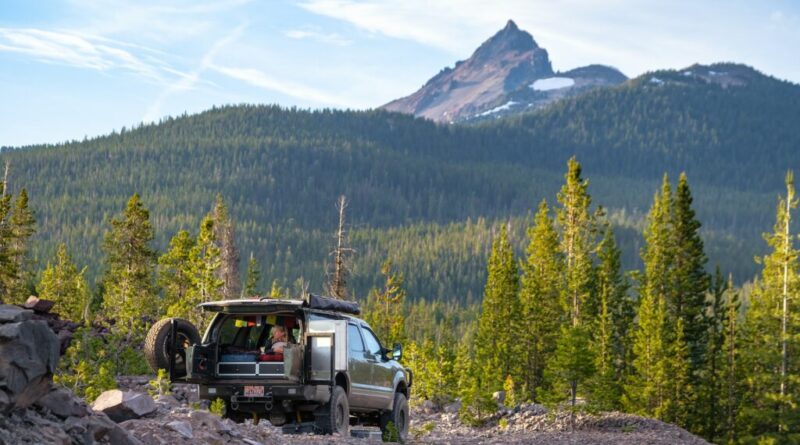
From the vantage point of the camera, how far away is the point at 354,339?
18.2 meters

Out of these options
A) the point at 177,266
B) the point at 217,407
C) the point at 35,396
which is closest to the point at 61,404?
the point at 35,396

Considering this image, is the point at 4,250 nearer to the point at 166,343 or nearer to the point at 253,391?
the point at 166,343

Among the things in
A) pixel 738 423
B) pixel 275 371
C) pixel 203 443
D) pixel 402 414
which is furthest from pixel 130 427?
pixel 738 423

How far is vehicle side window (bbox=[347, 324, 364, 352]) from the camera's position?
17.9 m

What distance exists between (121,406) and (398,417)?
7.48 metres

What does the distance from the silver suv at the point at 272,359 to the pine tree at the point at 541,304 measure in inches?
1398

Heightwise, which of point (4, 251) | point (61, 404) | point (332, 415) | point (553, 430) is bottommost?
point (553, 430)

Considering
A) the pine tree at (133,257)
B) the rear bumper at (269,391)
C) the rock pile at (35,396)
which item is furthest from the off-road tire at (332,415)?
the pine tree at (133,257)

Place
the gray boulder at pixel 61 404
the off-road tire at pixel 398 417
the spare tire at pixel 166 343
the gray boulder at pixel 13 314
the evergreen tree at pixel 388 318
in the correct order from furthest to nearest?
the evergreen tree at pixel 388 318, the off-road tire at pixel 398 417, the spare tire at pixel 166 343, the gray boulder at pixel 61 404, the gray boulder at pixel 13 314

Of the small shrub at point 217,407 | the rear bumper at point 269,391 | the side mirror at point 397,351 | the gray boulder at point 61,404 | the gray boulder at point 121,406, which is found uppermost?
the gray boulder at point 61,404

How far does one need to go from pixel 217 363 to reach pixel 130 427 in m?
4.86

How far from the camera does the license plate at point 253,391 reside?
16.7 m

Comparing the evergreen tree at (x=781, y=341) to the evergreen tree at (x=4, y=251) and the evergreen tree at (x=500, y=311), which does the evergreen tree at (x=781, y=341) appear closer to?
the evergreen tree at (x=500, y=311)

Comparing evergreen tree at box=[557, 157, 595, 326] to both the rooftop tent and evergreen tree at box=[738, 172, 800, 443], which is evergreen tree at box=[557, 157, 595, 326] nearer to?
evergreen tree at box=[738, 172, 800, 443]
